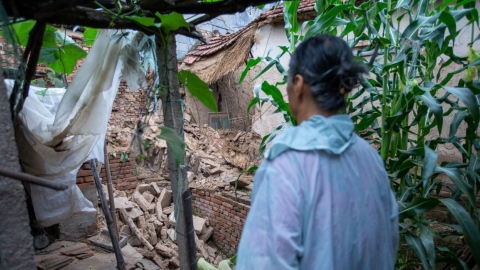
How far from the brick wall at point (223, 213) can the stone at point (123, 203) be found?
136 cm

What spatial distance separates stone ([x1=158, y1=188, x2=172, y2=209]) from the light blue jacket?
19.8 feet

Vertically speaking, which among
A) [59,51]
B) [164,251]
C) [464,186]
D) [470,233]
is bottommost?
[164,251]

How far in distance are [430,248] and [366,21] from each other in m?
1.62

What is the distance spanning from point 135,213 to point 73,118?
14.0ft

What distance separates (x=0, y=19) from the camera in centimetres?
143

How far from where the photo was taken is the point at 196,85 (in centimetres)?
185

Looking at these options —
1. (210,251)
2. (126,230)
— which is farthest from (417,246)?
(126,230)

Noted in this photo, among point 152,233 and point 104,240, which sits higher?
point 104,240

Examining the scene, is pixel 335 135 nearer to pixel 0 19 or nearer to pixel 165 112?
pixel 165 112

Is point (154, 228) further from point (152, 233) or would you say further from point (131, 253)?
point (131, 253)

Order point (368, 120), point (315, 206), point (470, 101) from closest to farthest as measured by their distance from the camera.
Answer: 1. point (315, 206)
2. point (470, 101)
3. point (368, 120)

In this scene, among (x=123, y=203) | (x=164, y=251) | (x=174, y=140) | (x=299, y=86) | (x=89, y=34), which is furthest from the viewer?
(x=123, y=203)

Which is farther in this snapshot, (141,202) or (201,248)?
(141,202)

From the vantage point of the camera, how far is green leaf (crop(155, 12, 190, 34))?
156cm
